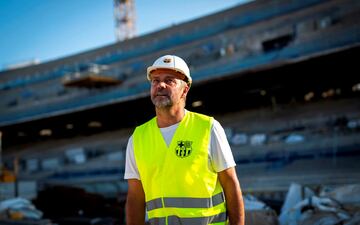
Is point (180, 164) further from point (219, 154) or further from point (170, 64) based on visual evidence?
point (170, 64)

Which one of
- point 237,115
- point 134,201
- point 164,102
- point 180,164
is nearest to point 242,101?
point 237,115

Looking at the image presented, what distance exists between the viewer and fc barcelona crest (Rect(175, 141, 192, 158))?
7.72 feet

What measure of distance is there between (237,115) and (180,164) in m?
22.4

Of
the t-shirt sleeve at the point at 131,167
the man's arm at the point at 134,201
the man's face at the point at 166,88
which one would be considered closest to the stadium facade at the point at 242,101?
the man's arm at the point at 134,201

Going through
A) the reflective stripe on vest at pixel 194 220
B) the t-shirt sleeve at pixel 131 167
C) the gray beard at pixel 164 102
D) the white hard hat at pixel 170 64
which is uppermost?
the white hard hat at pixel 170 64

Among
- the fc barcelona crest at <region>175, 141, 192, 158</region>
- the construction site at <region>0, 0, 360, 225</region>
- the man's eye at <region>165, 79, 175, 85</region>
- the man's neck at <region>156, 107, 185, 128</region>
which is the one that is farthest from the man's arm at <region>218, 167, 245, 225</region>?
the construction site at <region>0, 0, 360, 225</region>

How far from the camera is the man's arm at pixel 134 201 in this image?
104 inches

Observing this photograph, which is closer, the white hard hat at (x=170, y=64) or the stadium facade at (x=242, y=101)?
the white hard hat at (x=170, y=64)

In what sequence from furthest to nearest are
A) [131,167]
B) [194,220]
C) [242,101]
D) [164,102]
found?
1. [242,101]
2. [131,167]
3. [164,102]
4. [194,220]

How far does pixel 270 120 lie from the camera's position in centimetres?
2200

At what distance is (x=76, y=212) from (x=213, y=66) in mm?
15293

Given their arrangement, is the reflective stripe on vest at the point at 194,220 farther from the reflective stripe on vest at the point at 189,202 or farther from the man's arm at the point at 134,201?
the man's arm at the point at 134,201

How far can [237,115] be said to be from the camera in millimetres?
24391

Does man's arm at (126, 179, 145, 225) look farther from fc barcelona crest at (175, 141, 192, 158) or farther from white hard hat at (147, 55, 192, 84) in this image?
white hard hat at (147, 55, 192, 84)
